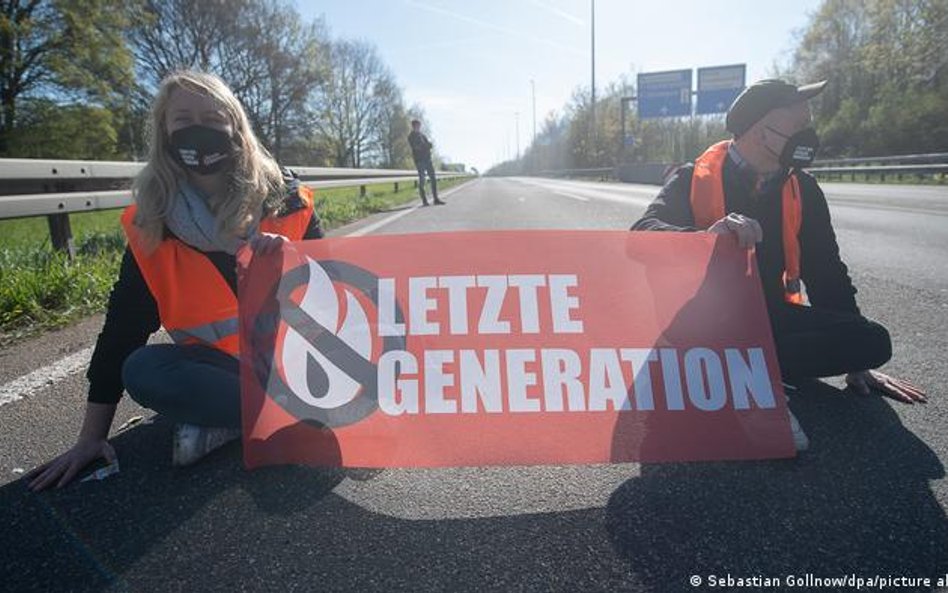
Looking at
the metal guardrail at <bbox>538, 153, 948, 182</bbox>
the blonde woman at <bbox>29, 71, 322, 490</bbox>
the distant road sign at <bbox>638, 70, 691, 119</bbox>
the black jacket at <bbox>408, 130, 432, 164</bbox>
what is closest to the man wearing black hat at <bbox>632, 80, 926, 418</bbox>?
the blonde woman at <bbox>29, 71, 322, 490</bbox>

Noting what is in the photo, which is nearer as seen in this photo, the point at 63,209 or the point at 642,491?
the point at 642,491

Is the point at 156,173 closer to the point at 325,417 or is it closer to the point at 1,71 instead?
the point at 325,417

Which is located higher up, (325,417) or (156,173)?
(156,173)

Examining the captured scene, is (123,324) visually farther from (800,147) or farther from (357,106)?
(357,106)

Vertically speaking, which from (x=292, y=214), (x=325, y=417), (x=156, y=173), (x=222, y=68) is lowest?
(x=325, y=417)

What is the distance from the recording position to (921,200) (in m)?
11.2

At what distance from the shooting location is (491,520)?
1557 millimetres

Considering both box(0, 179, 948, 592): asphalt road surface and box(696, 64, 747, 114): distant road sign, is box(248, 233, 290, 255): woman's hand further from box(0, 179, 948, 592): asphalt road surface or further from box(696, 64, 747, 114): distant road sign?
box(696, 64, 747, 114): distant road sign

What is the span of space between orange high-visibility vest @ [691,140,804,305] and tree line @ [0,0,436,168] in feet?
29.1

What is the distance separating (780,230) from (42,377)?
342cm

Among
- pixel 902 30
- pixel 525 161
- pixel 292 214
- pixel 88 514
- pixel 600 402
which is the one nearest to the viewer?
pixel 88 514

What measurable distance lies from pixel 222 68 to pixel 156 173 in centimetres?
3489

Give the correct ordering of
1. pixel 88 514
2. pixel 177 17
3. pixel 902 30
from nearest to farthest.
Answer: pixel 88 514
pixel 177 17
pixel 902 30

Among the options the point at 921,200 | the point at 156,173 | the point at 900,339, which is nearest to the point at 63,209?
the point at 156,173
